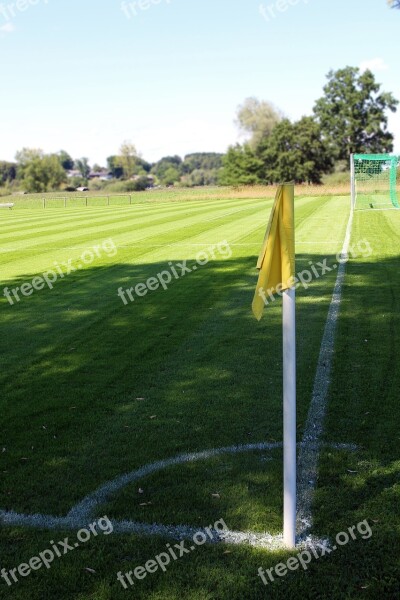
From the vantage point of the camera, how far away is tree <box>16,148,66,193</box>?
119688 millimetres

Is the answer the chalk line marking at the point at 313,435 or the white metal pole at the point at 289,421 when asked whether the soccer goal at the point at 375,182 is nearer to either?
the chalk line marking at the point at 313,435

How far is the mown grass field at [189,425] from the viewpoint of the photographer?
3.76 meters

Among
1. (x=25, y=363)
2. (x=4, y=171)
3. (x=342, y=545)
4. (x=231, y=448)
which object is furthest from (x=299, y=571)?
(x=4, y=171)

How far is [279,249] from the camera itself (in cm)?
389

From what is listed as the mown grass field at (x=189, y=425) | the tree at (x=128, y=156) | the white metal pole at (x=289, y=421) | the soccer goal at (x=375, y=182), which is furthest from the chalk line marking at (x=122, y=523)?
the tree at (x=128, y=156)

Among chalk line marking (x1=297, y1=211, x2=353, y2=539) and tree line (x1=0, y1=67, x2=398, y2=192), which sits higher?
tree line (x1=0, y1=67, x2=398, y2=192)

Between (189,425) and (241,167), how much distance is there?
88259 mm

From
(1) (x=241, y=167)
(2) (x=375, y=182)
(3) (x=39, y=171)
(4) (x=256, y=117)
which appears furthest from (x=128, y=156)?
(2) (x=375, y=182)

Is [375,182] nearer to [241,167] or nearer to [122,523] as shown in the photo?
[122,523]

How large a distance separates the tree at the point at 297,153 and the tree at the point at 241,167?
185 centimetres

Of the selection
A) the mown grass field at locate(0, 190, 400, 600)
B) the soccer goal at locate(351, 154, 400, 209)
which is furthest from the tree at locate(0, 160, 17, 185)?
the mown grass field at locate(0, 190, 400, 600)

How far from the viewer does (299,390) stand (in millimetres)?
6574

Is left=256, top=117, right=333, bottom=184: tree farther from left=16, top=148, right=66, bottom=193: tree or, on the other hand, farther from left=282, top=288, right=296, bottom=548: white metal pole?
left=282, top=288, right=296, bottom=548: white metal pole

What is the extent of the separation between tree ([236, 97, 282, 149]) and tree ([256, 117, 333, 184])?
789 inches
